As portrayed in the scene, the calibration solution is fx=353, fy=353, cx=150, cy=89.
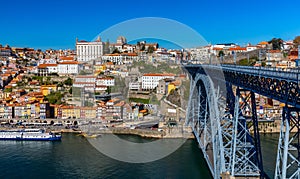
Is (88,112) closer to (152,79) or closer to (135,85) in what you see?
(135,85)

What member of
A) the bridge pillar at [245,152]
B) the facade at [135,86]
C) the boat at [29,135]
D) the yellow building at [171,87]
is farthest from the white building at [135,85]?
the bridge pillar at [245,152]

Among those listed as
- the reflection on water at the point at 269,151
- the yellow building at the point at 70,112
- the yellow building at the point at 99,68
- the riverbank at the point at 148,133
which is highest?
the yellow building at the point at 99,68

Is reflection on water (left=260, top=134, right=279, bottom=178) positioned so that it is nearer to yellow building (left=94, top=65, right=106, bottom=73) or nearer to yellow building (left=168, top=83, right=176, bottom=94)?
yellow building (left=168, top=83, right=176, bottom=94)

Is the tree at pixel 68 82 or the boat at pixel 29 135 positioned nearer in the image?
the boat at pixel 29 135

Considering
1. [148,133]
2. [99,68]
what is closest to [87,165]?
[148,133]

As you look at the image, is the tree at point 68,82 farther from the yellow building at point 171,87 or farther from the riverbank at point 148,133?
the riverbank at point 148,133

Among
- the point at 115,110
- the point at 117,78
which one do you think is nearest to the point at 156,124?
the point at 115,110
